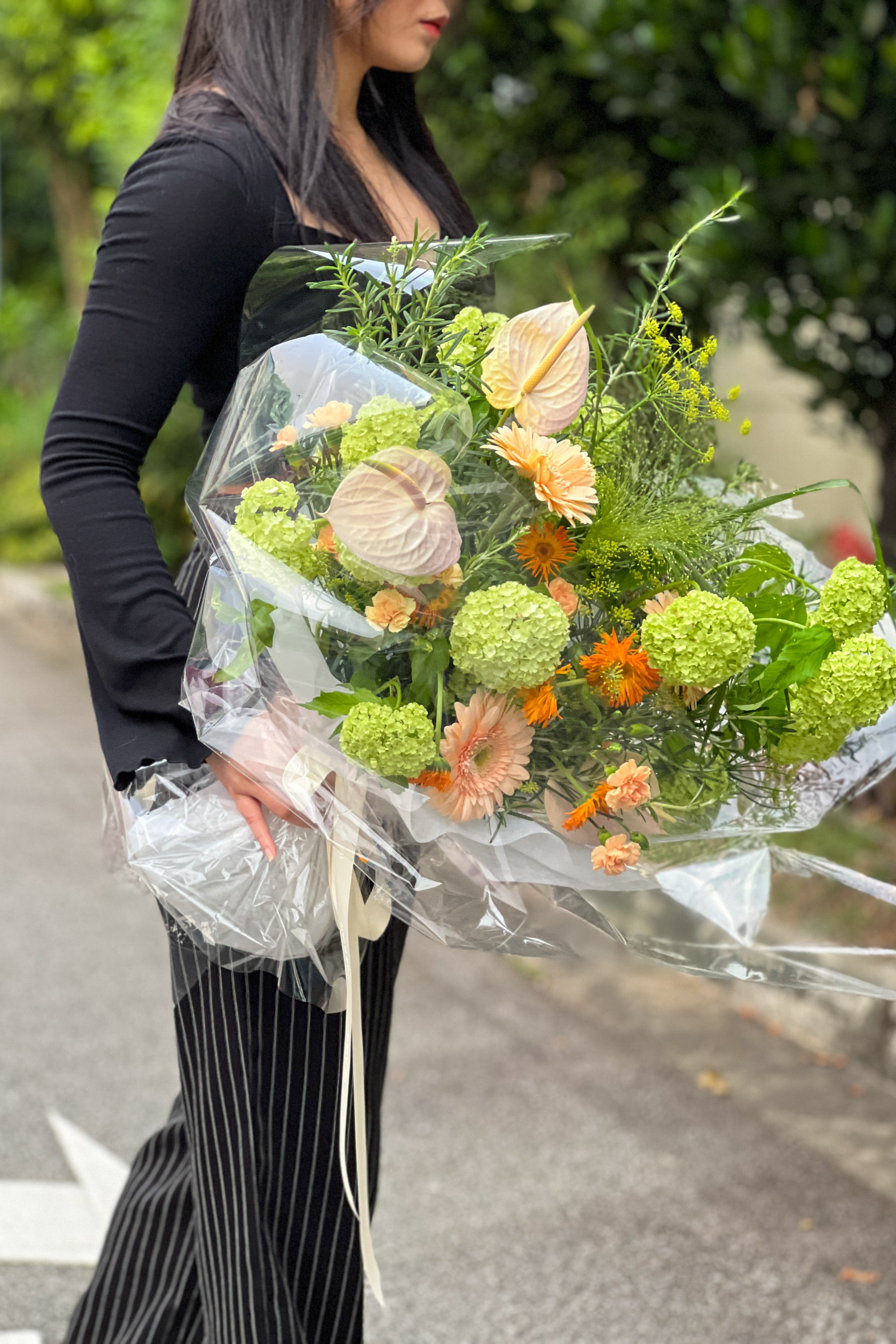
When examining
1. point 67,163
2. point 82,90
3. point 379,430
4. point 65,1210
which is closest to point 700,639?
point 379,430

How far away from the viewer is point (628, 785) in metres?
1.24

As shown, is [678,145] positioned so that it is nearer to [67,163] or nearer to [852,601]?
[852,601]

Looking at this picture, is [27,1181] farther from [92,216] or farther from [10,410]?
[10,410]

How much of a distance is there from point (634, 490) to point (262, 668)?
40cm

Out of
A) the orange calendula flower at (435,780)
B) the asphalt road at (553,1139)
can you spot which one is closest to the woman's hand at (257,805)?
the orange calendula flower at (435,780)

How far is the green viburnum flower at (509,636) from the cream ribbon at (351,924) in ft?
0.57

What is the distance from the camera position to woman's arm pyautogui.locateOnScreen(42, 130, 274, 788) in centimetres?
136

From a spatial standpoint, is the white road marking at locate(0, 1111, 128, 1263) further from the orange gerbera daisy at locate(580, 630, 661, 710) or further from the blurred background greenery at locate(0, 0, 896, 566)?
the blurred background greenery at locate(0, 0, 896, 566)

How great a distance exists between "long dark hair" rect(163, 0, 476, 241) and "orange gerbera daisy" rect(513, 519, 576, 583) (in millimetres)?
492

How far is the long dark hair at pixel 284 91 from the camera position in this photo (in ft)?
4.85

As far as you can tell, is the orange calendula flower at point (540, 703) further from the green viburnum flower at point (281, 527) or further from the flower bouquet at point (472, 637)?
the green viburnum flower at point (281, 527)

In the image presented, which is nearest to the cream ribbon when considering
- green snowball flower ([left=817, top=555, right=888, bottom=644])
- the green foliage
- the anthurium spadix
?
the anthurium spadix

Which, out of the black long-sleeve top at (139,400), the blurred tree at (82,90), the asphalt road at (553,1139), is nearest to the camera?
the black long-sleeve top at (139,400)

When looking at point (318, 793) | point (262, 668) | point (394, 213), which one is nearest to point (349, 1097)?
point (318, 793)
